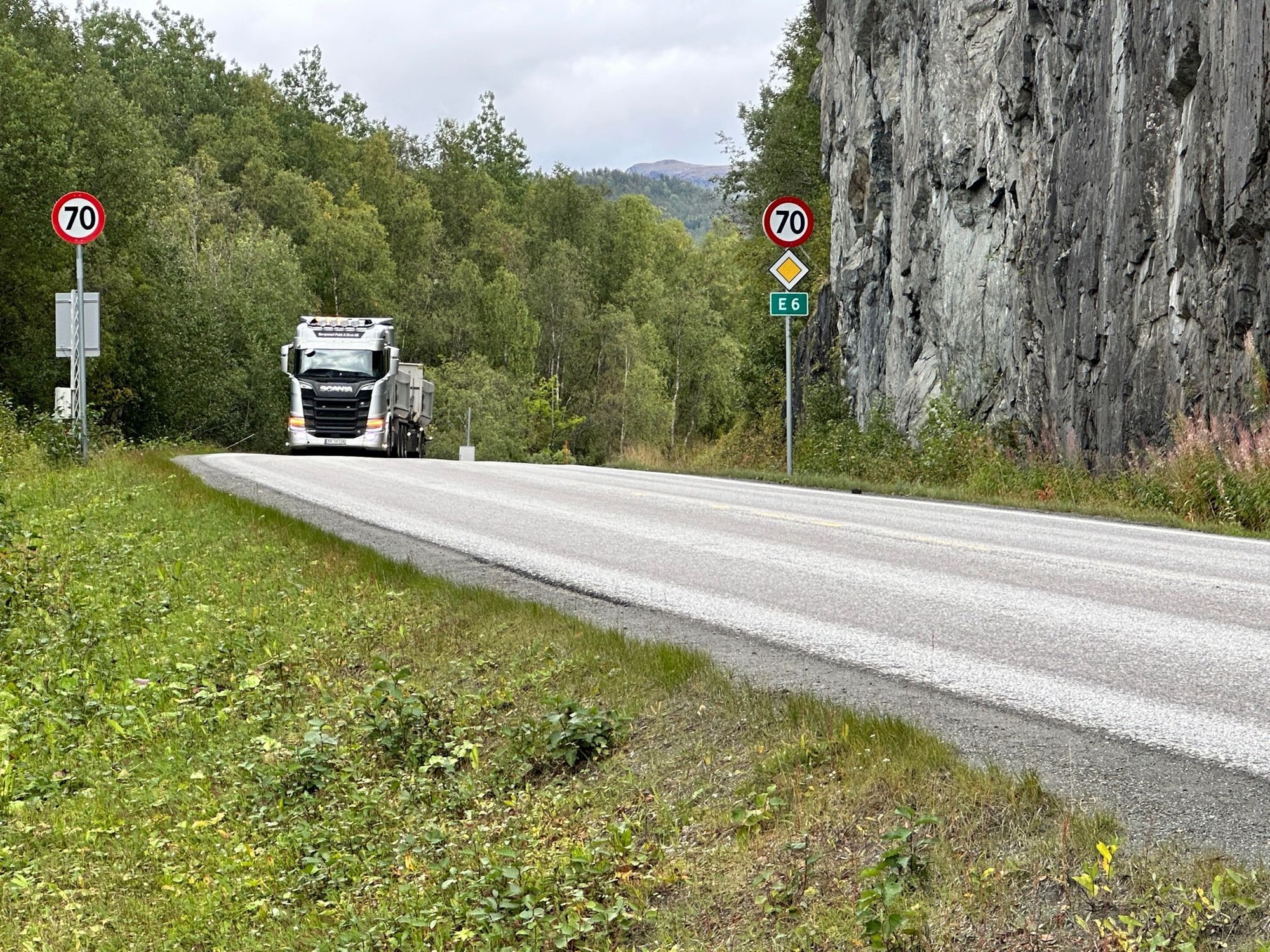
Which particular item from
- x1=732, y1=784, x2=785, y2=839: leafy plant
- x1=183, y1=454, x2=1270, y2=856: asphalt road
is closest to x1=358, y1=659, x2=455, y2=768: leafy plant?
x1=183, y1=454, x2=1270, y2=856: asphalt road

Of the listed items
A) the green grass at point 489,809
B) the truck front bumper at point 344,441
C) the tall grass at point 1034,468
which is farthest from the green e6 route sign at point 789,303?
the truck front bumper at point 344,441

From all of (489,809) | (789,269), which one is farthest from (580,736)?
(789,269)

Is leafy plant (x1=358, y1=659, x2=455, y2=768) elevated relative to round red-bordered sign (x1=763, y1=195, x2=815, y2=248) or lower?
lower

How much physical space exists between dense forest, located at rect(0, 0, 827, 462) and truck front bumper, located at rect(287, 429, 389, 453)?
330 inches

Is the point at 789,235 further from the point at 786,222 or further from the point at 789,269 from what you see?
the point at 789,269

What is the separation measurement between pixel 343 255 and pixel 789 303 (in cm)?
5795

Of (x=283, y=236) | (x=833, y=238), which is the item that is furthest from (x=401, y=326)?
(x=833, y=238)

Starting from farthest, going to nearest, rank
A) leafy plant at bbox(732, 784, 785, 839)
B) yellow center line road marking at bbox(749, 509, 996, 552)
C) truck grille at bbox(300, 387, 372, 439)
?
truck grille at bbox(300, 387, 372, 439) < yellow center line road marking at bbox(749, 509, 996, 552) < leafy plant at bbox(732, 784, 785, 839)

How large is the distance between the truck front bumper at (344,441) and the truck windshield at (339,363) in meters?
1.67

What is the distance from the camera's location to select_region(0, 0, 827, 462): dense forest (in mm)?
39688

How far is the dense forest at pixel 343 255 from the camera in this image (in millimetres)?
39688

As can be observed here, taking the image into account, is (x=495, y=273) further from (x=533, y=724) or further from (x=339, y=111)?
(x=533, y=724)

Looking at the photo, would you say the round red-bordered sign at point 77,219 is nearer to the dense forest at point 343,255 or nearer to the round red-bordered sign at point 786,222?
the round red-bordered sign at point 786,222

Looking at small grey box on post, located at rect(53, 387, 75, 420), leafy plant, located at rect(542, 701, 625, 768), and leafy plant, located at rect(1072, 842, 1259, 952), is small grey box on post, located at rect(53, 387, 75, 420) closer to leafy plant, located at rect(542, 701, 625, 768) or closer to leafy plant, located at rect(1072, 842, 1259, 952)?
leafy plant, located at rect(542, 701, 625, 768)
